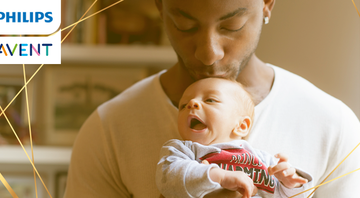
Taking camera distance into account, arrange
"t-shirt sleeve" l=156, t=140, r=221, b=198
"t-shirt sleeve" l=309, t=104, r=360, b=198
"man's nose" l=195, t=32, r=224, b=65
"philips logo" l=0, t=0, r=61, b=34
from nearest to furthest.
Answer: "t-shirt sleeve" l=156, t=140, r=221, b=198
"man's nose" l=195, t=32, r=224, b=65
"t-shirt sleeve" l=309, t=104, r=360, b=198
"philips logo" l=0, t=0, r=61, b=34

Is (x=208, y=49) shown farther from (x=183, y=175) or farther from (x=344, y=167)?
(x=344, y=167)

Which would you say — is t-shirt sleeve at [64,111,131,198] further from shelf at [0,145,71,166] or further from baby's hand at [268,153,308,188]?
shelf at [0,145,71,166]

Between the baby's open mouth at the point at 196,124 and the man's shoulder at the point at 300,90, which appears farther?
the man's shoulder at the point at 300,90

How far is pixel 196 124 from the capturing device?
65cm

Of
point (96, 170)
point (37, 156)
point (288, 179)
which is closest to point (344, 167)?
point (288, 179)

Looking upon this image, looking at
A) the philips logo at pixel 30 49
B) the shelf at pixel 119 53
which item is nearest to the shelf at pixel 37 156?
the shelf at pixel 119 53

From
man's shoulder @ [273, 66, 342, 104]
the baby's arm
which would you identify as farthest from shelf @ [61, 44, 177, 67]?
the baby's arm

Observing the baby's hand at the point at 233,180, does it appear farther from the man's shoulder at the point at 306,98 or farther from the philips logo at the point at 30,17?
the philips logo at the point at 30,17

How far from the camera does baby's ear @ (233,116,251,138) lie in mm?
662

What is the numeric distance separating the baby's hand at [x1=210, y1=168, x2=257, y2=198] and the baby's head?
9cm

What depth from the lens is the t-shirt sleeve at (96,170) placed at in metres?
0.85

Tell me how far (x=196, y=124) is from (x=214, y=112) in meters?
0.04

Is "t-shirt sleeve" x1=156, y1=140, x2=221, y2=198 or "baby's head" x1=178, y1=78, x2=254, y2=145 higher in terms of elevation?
"baby's head" x1=178, y1=78, x2=254, y2=145

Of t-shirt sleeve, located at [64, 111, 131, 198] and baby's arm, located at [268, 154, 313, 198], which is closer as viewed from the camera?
baby's arm, located at [268, 154, 313, 198]
